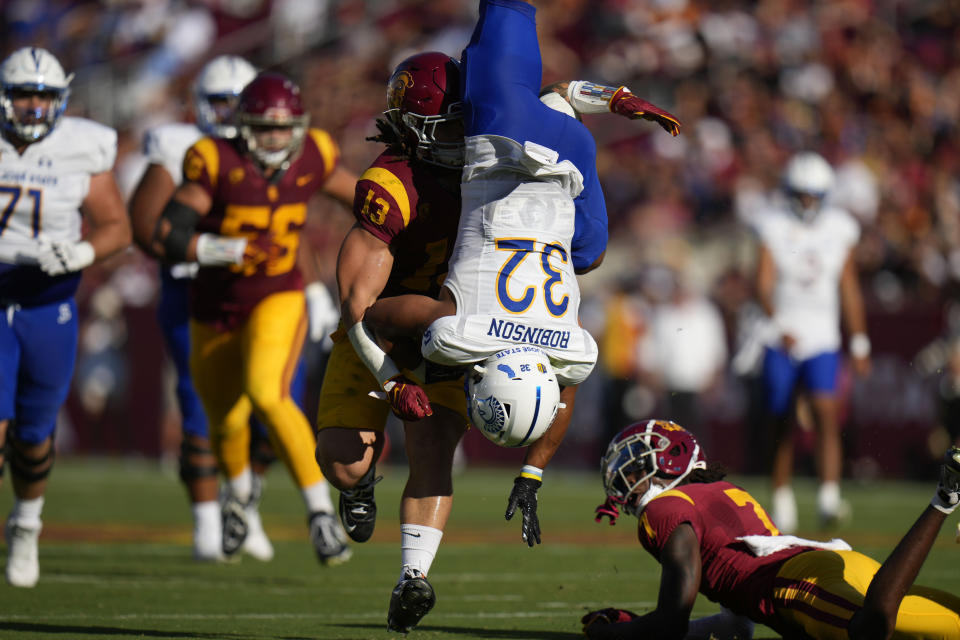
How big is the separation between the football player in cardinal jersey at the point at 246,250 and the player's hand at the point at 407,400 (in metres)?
2.46

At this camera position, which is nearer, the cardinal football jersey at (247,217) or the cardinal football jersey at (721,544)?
the cardinal football jersey at (721,544)

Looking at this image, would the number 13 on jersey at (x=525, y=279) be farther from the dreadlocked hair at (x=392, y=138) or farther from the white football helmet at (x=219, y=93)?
the white football helmet at (x=219, y=93)

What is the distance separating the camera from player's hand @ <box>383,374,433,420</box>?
452cm

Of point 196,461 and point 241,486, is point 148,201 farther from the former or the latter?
point 241,486

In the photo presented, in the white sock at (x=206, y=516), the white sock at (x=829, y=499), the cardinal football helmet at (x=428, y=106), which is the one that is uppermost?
the cardinal football helmet at (x=428, y=106)

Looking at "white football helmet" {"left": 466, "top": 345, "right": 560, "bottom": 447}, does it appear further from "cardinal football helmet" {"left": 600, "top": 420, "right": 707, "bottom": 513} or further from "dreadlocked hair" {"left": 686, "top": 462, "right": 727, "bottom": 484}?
"dreadlocked hair" {"left": 686, "top": 462, "right": 727, "bottom": 484}

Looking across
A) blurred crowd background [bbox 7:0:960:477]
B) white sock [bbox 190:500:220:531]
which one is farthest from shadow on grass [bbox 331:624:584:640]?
blurred crowd background [bbox 7:0:960:477]

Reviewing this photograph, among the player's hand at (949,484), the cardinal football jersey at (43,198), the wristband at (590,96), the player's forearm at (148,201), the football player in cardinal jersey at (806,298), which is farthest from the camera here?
the football player in cardinal jersey at (806,298)

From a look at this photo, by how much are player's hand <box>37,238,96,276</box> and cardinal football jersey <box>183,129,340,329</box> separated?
88cm

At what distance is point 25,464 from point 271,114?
1997 mm

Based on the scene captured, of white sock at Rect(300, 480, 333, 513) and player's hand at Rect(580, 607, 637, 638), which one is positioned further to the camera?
white sock at Rect(300, 480, 333, 513)

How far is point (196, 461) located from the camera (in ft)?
26.2

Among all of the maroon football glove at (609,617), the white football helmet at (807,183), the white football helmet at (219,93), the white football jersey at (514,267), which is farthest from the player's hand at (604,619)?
the white football helmet at (807,183)

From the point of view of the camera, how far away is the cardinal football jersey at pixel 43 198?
6.67 metres
